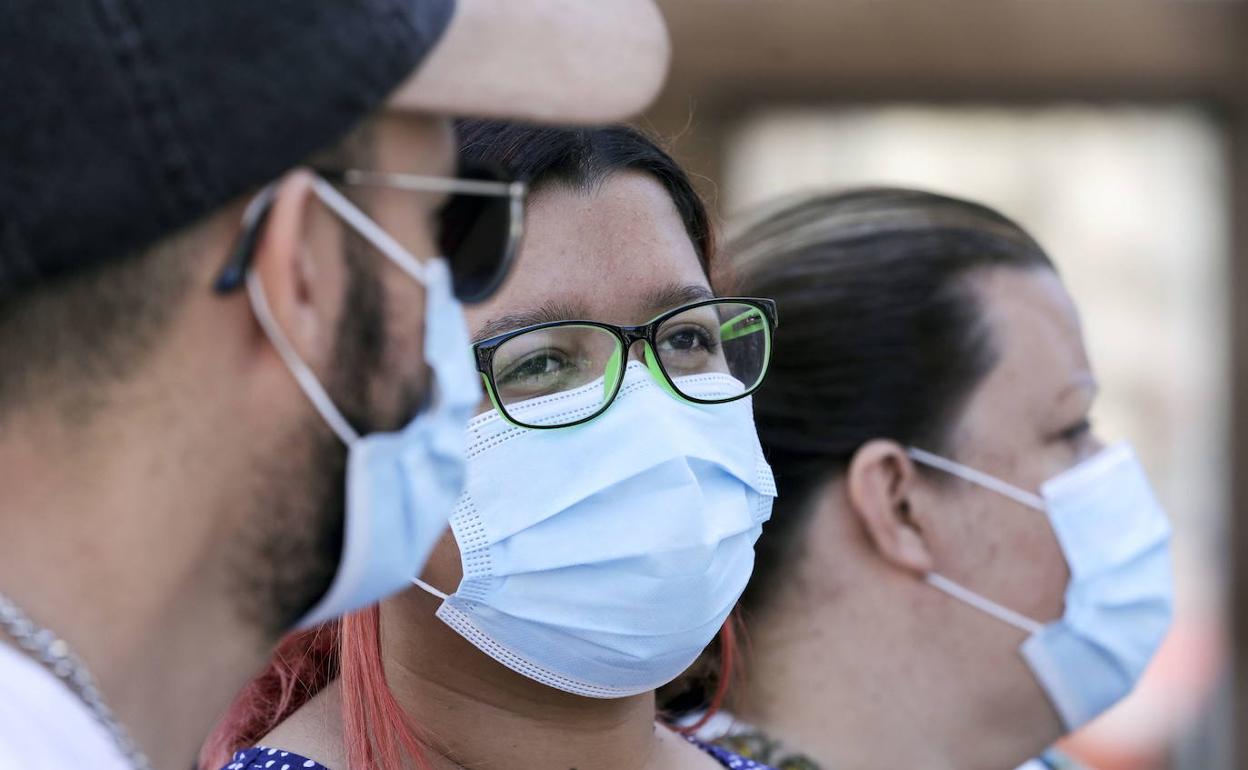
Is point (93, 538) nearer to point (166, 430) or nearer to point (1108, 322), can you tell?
point (166, 430)

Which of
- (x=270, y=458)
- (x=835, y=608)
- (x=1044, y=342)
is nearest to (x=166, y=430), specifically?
(x=270, y=458)

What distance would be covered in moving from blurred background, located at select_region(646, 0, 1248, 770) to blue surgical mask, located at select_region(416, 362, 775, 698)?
5.12 m

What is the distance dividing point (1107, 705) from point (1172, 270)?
478cm

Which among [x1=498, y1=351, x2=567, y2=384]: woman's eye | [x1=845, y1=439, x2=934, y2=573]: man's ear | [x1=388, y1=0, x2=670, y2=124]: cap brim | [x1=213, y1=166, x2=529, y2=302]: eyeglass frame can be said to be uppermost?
[x1=388, y1=0, x2=670, y2=124]: cap brim

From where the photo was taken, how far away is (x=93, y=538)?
1166mm

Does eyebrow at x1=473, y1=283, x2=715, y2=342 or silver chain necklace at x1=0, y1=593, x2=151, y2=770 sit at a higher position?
silver chain necklace at x1=0, y1=593, x2=151, y2=770

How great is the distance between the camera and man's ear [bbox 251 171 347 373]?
46.5 inches

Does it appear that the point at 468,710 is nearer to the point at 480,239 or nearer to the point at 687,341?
the point at 687,341

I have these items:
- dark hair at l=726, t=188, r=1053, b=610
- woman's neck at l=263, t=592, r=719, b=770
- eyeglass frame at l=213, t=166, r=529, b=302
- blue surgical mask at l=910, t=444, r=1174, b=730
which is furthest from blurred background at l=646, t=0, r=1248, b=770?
eyeglass frame at l=213, t=166, r=529, b=302

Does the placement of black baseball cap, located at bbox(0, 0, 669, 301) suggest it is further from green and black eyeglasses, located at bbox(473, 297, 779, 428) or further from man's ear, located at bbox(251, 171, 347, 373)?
green and black eyeglasses, located at bbox(473, 297, 779, 428)

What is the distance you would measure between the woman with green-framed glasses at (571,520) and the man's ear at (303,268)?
0.66m

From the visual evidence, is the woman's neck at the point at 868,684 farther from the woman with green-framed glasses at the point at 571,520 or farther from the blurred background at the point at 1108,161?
the blurred background at the point at 1108,161

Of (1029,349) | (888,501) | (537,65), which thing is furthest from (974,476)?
(537,65)

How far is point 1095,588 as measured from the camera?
Result: 9.39ft
